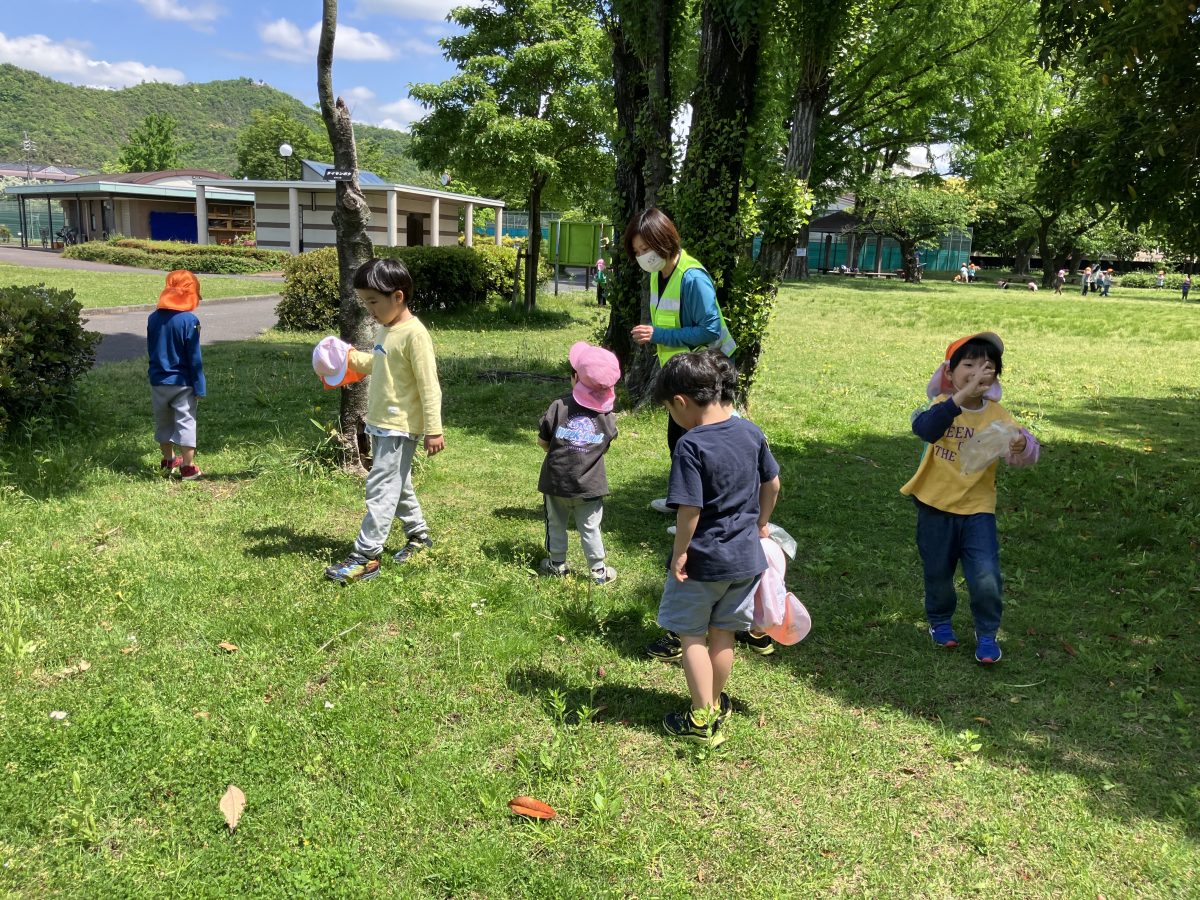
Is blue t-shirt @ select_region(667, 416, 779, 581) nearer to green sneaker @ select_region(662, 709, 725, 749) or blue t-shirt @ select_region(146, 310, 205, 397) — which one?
green sneaker @ select_region(662, 709, 725, 749)

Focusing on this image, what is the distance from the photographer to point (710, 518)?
2980 millimetres

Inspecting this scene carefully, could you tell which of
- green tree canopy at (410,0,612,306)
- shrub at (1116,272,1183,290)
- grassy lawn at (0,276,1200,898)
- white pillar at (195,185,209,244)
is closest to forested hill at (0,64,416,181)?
white pillar at (195,185,209,244)

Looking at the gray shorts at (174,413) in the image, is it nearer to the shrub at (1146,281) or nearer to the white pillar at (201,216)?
the white pillar at (201,216)

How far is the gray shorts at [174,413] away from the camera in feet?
19.0

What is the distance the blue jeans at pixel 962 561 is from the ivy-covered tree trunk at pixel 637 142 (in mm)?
4571

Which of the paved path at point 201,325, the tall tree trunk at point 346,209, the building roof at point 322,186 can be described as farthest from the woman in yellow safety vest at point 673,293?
the building roof at point 322,186

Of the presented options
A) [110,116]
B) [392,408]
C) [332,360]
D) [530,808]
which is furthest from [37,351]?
[110,116]

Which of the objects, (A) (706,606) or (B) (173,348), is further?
(B) (173,348)

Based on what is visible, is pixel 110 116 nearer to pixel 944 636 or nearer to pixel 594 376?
pixel 594 376

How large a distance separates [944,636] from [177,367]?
5263mm

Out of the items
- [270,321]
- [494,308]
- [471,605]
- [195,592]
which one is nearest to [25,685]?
[195,592]

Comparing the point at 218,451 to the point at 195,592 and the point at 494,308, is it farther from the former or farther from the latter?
the point at 494,308

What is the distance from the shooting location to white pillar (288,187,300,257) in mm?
32469

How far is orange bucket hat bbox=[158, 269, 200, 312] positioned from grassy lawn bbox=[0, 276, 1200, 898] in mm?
1231
